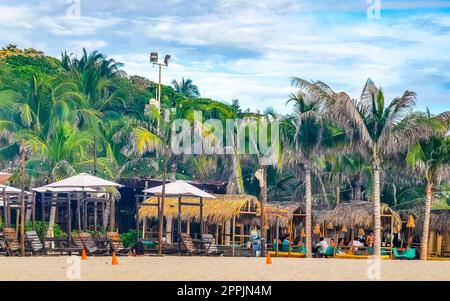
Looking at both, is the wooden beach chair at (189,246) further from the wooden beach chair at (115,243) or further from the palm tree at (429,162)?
the palm tree at (429,162)

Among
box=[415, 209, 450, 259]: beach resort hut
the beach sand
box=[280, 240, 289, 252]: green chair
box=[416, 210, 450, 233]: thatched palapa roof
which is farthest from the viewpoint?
box=[415, 209, 450, 259]: beach resort hut

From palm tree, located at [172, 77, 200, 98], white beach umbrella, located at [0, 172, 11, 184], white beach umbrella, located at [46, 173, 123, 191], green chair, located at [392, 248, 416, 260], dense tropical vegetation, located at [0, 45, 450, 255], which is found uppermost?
palm tree, located at [172, 77, 200, 98]

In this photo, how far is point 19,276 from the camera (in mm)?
25453

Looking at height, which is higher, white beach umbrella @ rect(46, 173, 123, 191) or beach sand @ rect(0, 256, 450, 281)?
white beach umbrella @ rect(46, 173, 123, 191)

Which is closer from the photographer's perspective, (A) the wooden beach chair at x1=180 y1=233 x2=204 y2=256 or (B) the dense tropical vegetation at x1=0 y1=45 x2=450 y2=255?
(A) the wooden beach chair at x1=180 y1=233 x2=204 y2=256

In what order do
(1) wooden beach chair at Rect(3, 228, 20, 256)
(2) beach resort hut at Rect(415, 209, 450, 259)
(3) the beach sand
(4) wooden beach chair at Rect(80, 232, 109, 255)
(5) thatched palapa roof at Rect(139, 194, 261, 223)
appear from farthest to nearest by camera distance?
(2) beach resort hut at Rect(415, 209, 450, 259)
(5) thatched palapa roof at Rect(139, 194, 261, 223)
(4) wooden beach chair at Rect(80, 232, 109, 255)
(1) wooden beach chair at Rect(3, 228, 20, 256)
(3) the beach sand

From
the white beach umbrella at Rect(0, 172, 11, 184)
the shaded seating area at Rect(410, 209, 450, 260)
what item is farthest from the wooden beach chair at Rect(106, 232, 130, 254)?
the shaded seating area at Rect(410, 209, 450, 260)

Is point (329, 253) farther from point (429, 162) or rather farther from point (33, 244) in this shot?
point (33, 244)

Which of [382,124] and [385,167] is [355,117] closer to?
[382,124]

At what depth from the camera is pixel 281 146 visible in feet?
145

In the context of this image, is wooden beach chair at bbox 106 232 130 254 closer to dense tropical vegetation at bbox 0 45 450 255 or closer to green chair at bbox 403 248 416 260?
dense tropical vegetation at bbox 0 45 450 255

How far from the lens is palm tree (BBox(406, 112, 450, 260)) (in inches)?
1652

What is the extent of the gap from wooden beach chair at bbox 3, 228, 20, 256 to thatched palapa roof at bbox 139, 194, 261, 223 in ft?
30.6
